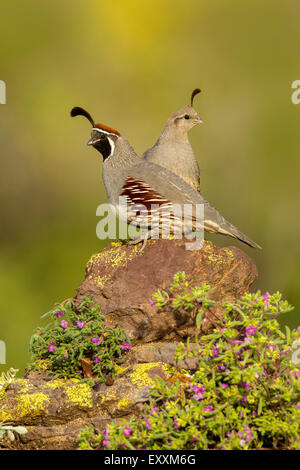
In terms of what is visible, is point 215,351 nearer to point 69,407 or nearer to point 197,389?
point 197,389

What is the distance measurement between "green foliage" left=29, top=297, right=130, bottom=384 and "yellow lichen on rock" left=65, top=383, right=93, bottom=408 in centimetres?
5

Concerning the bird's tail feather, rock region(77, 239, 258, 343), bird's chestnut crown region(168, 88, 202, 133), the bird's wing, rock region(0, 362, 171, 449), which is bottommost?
rock region(0, 362, 171, 449)

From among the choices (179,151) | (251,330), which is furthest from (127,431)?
(179,151)

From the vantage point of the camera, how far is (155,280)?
156 inches

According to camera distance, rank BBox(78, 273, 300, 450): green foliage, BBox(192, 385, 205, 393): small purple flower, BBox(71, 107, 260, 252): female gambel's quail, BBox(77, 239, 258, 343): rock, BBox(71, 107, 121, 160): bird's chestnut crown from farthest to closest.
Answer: BBox(71, 107, 121, 160): bird's chestnut crown < BBox(71, 107, 260, 252): female gambel's quail < BBox(77, 239, 258, 343): rock < BBox(192, 385, 205, 393): small purple flower < BBox(78, 273, 300, 450): green foliage

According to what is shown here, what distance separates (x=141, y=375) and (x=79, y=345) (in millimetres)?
386

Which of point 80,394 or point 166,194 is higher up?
point 166,194

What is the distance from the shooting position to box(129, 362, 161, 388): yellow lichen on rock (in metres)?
3.42

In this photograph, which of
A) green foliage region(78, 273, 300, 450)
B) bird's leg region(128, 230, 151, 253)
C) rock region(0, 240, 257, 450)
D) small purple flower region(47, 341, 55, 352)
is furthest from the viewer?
bird's leg region(128, 230, 151, 253)

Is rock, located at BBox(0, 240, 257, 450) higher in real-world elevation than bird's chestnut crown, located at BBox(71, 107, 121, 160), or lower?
lower

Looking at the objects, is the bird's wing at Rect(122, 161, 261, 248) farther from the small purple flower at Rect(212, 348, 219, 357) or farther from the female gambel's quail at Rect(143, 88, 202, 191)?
the small purple flower at Rect(212, 348, 219, 357)

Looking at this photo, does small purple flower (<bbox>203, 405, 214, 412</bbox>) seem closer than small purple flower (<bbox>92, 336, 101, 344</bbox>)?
Yes

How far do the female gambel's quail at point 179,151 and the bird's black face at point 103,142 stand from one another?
0.48 meters

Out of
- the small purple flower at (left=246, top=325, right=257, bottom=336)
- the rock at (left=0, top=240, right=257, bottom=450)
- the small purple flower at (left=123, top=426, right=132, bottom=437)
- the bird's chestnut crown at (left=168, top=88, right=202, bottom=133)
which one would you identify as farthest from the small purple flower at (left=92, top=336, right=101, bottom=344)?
the bird's chestnut crown at (left=168, top=88, right=202, bottom=133)
